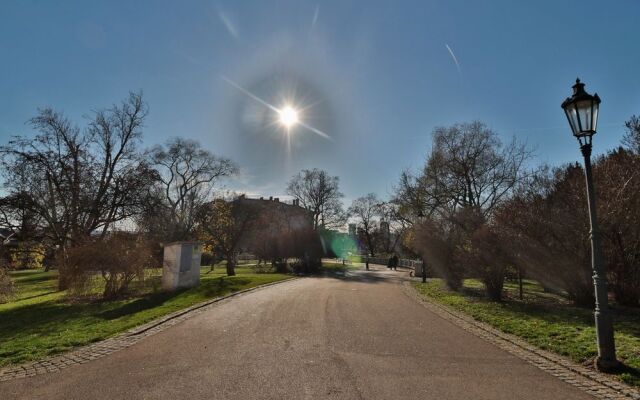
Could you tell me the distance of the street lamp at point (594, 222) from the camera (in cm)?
588

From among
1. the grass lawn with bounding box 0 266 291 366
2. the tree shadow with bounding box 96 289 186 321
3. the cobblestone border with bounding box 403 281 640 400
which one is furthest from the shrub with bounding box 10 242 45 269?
the cobblestone border with bounding box 403 281 640 400

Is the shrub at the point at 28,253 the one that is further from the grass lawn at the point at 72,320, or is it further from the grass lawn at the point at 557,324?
the grass lawn at the point at 557,324

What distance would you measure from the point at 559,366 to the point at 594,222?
248 centimetres

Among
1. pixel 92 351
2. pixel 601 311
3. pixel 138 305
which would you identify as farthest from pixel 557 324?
pixel 138 305

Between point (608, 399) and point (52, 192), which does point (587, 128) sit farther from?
point (52, 192)

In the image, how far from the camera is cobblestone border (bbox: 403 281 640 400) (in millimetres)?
4973

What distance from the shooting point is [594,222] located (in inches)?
255

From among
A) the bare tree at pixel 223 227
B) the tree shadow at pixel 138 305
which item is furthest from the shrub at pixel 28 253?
the bare tree at pixel 223 227

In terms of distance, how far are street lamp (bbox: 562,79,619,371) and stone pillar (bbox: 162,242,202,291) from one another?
16781 millimetres

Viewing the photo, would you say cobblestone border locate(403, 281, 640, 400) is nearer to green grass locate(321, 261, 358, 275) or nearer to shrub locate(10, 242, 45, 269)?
shrub locate(10, 242, 45, 269)

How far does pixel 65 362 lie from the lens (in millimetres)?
6586

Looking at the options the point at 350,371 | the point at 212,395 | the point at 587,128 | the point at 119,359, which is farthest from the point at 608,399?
the point at 119,359

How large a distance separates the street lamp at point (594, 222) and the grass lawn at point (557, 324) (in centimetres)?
39

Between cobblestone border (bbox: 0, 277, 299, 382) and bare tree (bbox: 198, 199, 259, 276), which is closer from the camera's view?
cobblestone border (bbox: 0, 277, 299, 382)
